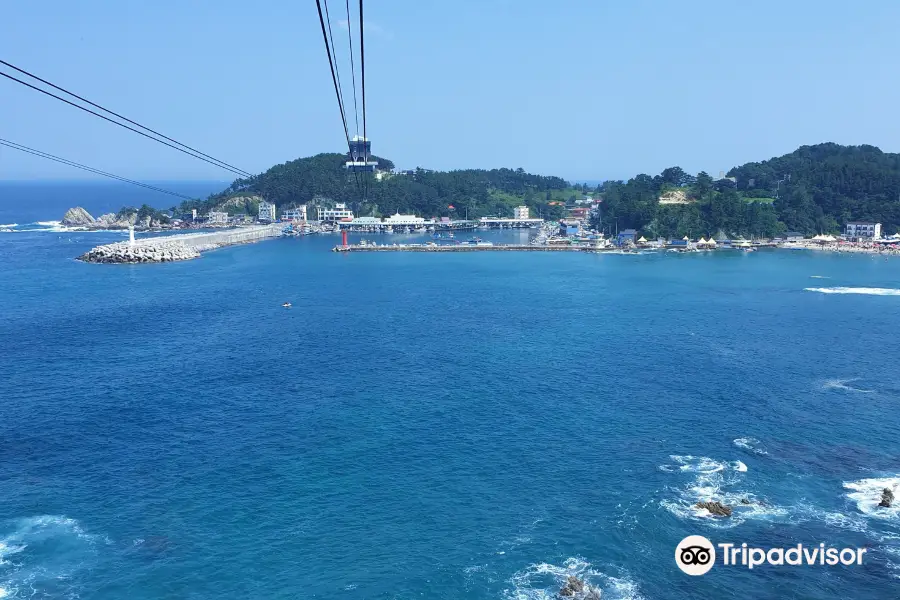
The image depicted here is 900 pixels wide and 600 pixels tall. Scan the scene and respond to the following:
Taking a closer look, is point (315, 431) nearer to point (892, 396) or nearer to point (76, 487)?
point (76, 487)

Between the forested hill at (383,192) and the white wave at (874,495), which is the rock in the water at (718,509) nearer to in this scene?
the white wave at (874,495)

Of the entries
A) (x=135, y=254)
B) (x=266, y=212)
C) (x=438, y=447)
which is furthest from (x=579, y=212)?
(x=438, y=447)

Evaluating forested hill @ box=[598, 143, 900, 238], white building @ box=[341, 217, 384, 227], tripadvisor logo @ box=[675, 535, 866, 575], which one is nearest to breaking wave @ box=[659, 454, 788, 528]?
tripadvisor logo @ box=[675, 535, 866, 575]

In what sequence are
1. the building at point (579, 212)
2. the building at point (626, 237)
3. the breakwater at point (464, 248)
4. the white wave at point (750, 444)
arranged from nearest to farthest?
the white wave at point (750, 444) < the breakwater at point (464, 248) < the building at point (626, 237) < the building at point (579, 212)

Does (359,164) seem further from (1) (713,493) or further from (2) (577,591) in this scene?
(2) (577,591)

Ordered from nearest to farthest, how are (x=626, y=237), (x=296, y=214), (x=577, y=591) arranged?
(x=577, y=591), (x=626, y=237), (x=296, y=214)

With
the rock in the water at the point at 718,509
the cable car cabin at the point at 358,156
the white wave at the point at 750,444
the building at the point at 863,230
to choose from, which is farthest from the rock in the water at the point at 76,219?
the rock in the water at the point at 718,509
